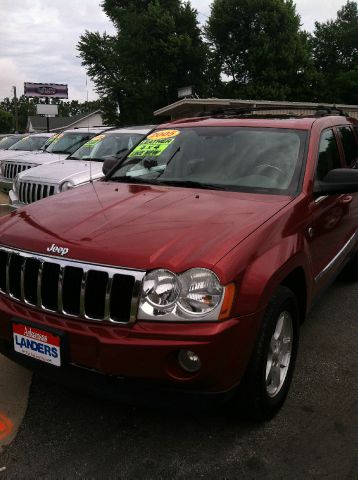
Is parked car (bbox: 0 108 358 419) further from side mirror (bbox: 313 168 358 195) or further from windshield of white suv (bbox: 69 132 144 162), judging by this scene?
windshield of white suv (bbox: 69 132 144 162)

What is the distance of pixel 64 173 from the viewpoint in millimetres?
6781

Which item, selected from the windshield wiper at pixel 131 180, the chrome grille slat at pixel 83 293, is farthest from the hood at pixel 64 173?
the chrome grille slat at pixel 83 293

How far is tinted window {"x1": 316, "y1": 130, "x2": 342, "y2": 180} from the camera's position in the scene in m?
3.43

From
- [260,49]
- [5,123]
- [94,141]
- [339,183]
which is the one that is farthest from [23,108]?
[339,183]

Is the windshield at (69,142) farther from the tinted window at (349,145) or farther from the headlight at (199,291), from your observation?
the headlight at (199,291)

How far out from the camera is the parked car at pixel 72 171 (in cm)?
658

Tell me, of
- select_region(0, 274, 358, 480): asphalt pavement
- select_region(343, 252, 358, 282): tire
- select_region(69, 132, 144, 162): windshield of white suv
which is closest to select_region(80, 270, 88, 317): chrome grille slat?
select_region(0, 274, 358, 480): asphalt pavement

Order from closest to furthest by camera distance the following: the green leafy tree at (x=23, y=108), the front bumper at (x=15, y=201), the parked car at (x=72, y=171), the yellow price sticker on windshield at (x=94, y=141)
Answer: the parked car at (x=72, y=171) → the front bumper at (x=15, y=201) → the yellow price sticker on windshield at (x=94, y=141) → the green leafy tree at (x=23, y=108)

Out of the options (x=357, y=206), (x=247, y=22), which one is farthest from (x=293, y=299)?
(x=247, y=22)

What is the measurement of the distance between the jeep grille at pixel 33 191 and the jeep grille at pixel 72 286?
161 inches

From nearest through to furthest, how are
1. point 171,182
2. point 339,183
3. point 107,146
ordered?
point 339,183 → point 171,182 → point 107,146

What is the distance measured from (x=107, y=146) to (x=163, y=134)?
13.7 ft

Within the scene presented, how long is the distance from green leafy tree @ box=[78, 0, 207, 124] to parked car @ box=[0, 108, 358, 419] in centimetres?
3853

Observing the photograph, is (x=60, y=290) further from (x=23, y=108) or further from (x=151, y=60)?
(x=23, y=108)
